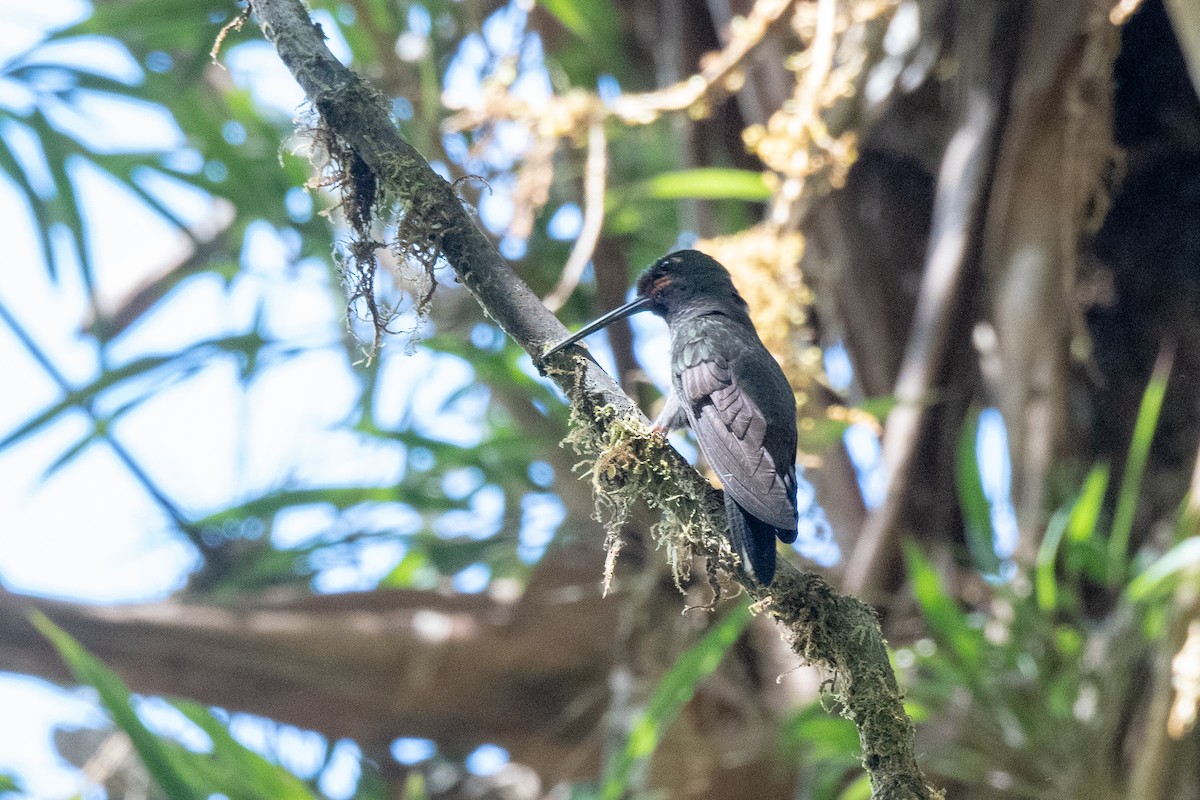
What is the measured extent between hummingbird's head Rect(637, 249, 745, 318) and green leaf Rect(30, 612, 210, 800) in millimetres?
1742

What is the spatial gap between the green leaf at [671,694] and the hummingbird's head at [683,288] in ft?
2.66

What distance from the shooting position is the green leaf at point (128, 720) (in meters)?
2.87

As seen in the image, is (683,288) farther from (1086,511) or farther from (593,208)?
(1086,511)

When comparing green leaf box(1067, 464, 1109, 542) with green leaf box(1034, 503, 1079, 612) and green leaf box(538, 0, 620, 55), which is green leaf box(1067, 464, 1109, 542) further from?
green leaf box(538, 0, 620, 55)

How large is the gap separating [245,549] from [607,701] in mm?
1585

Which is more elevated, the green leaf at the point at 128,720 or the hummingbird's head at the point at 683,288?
the hummingbird's head at the point at 683,288

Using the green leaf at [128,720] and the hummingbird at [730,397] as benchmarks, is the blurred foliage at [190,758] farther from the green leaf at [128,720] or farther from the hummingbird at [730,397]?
the hummingbird at [730,397]

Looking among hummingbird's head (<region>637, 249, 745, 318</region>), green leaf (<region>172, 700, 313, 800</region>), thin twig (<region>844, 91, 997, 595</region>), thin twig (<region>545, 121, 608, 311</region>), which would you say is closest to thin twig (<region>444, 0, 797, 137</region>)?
thin twig (<region>545, 121, 608, 311</region>)

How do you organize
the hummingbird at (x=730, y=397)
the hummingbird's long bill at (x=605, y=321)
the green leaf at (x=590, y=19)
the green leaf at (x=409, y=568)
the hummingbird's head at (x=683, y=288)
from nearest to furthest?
the hummingbird's long bill at (x=605, y=321) < the hummingbird at (x=730, y=397) < the hummingbird's head at (x=683, y=288) < the green leaf at (x=590, y=19) < the green leaf at (x=409, y=568)

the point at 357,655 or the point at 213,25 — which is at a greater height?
the point at 213,25

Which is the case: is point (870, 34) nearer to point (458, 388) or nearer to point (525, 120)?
point (525, 120)

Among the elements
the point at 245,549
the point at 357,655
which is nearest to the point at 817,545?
the point at 357,655

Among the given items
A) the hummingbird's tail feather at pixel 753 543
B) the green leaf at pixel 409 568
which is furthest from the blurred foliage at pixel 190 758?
the hummingbird's tail feather at pixel 753 543

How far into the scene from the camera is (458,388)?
4.85 metres
